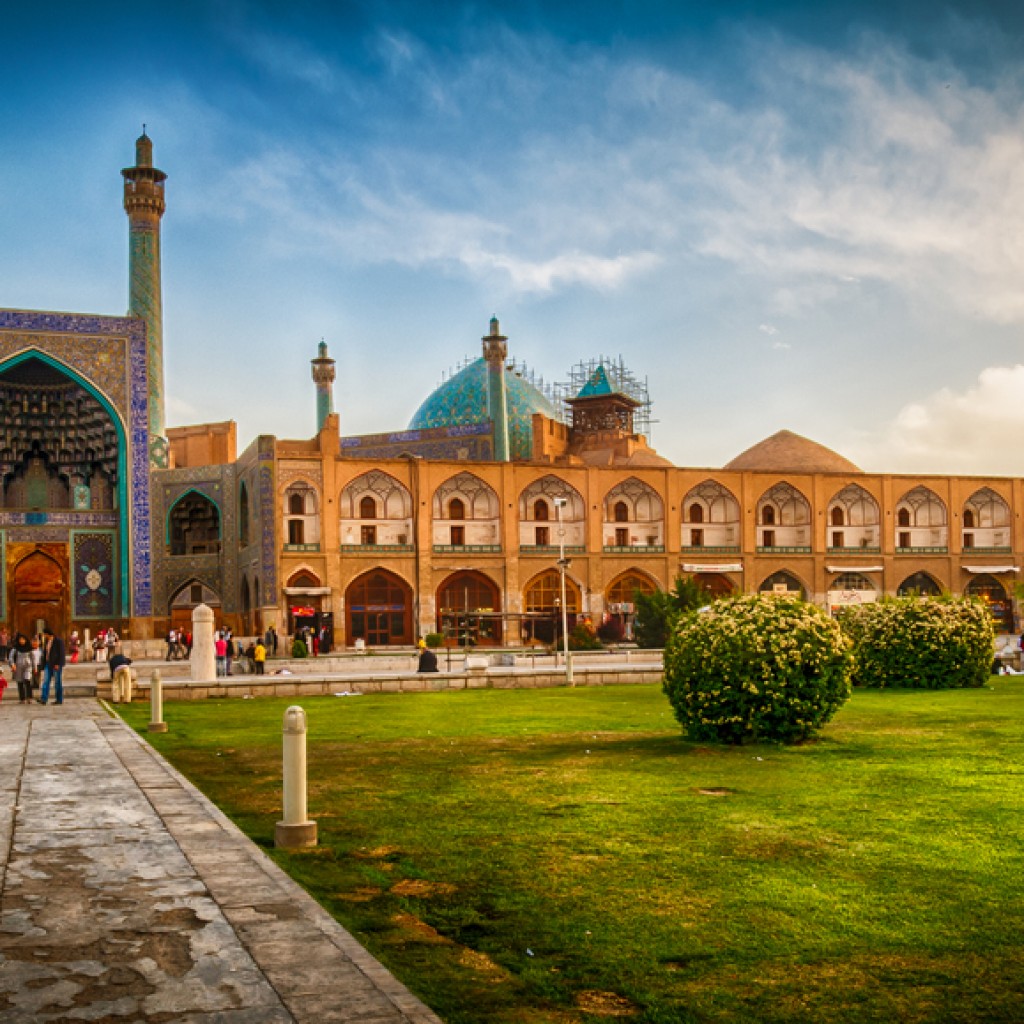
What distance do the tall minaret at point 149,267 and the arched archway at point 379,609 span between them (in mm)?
8031

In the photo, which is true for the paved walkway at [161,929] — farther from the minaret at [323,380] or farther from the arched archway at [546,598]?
the minaret at [323,380]

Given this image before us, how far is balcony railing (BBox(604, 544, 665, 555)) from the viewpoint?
43.8 metres

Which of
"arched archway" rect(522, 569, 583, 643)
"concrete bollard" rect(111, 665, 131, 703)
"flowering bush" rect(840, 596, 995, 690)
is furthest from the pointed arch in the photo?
"concrete bollard" rect(111, 665, 131, 703)

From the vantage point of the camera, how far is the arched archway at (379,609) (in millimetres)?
40250

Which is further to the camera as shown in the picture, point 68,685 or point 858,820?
point 68,685

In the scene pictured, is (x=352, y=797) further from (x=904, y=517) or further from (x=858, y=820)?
(x=904, y=517)

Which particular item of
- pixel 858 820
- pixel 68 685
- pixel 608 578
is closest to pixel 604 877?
pixel 858 820

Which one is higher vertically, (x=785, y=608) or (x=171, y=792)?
(x=785, y=608)

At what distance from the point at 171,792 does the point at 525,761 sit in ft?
9.47

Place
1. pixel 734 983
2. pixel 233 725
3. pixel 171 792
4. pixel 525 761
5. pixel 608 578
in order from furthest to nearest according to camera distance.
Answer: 1. pixel 608 578
2. pixel 233 725
3. pixel 525 761
4. pixel 171 792
5. pixel 734 983

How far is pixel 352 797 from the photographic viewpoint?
25.9 feet

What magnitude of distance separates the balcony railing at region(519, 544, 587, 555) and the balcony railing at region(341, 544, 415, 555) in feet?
13.8

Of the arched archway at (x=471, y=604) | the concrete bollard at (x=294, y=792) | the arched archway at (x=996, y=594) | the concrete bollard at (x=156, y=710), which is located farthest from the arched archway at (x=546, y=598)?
the concrete bollard at (x=294, y=792)

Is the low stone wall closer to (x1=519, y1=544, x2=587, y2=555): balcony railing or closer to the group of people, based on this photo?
the group of people
